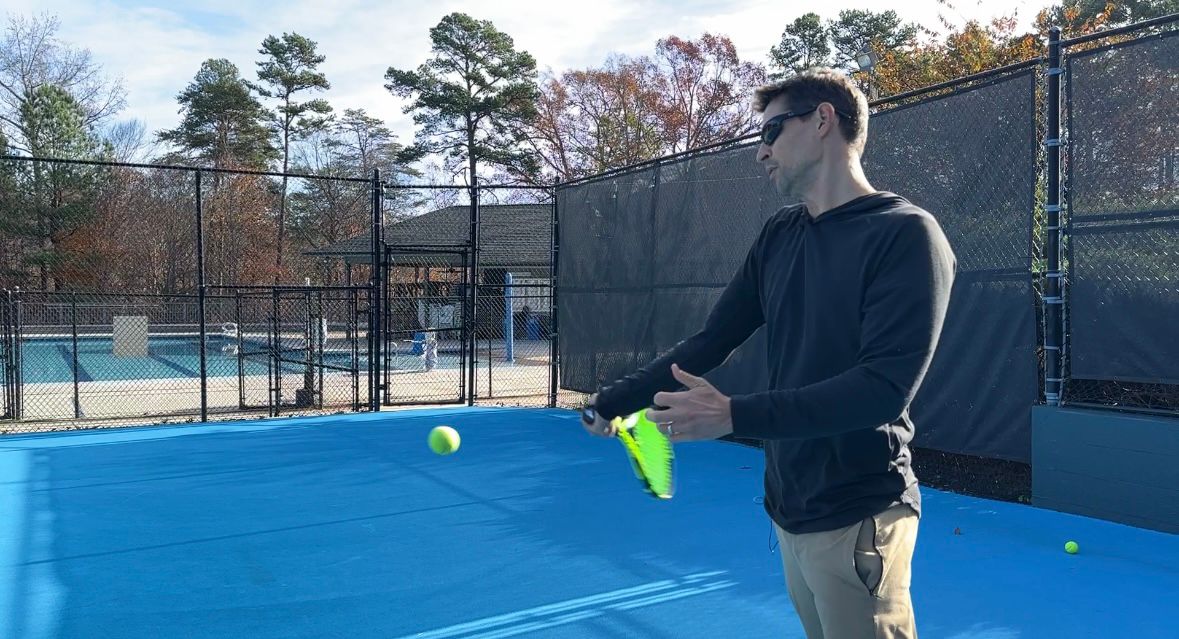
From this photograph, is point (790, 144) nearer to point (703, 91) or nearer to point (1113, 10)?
point (1113, 10)

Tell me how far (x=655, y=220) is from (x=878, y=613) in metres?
8.08

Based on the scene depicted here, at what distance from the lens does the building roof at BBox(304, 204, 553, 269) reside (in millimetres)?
27828

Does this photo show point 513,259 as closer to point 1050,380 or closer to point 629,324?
point 629,324

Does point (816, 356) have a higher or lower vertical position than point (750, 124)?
lower

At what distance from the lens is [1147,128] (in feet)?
17.4

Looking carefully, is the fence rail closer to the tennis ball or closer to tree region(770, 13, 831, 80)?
the tennis ball

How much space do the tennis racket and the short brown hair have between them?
90cm

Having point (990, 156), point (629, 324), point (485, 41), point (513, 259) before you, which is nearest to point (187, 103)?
point (485, 41)

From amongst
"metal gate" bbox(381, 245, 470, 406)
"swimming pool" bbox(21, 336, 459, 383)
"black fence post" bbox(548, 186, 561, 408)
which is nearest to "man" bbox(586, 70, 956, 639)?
"metal gate" bbox(381, 245, 470, 406)

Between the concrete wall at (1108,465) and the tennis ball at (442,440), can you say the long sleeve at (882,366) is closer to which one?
the concrete wall at (1108,465)

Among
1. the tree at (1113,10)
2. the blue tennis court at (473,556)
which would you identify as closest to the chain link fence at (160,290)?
the blue tennis court at (473,556)

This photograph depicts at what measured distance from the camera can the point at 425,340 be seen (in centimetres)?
1831

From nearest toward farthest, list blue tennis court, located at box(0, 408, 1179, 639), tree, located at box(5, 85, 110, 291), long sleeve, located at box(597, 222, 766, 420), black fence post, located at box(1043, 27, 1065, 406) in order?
long sleeve, located at box(597, 222, 766, 420) < blue tennis court, located at box(0, 408, 1179, 639) < black fence post, located at box(1043, 27, 1065, 406) < tree, located at box(5, 85, 110, 291)

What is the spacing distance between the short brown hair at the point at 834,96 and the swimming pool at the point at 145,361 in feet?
54.3
